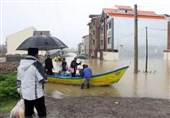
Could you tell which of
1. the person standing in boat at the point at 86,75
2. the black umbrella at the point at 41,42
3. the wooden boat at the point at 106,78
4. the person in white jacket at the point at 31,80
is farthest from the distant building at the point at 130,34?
the person in white jacket at the point at 31,80

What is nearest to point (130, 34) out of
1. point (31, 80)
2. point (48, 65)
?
point (48, 65)

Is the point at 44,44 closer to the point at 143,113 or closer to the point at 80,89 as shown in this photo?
the point at 143,113

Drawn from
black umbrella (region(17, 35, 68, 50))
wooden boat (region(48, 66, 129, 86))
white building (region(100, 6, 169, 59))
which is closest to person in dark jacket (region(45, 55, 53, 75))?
wooden boat (region(48, 66, 129, 86))

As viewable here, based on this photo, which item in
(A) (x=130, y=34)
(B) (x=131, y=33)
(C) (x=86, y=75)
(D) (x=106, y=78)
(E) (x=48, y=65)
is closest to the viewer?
(C) (x=86, y=75)

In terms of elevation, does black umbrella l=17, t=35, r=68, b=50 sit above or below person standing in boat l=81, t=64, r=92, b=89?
above

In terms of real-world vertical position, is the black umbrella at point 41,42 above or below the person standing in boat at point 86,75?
above

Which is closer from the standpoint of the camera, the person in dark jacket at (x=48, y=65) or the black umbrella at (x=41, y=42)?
the black umbrella at (x=41, y=42)

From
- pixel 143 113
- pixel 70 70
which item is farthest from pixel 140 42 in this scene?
pixel 143 113

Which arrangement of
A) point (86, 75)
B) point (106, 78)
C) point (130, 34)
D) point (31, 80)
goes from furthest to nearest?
1. point (130, 34)
2. point (106, 78)
3. point (86, 75)
4. point (31, 80)

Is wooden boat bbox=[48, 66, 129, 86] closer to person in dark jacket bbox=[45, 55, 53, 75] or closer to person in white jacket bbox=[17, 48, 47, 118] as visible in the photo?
person in dark jacket bbox=[45, 55, 53, 75]

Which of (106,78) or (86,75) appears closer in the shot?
(86,75)

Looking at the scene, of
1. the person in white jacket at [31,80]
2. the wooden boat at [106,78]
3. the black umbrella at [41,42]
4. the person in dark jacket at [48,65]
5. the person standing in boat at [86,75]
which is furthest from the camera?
the person in dark jacket at [48,65]

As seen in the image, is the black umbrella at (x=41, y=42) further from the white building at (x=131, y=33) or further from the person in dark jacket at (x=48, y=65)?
the white building at (x=131, y=33)

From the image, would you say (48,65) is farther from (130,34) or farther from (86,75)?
(130,34)
